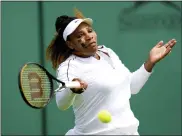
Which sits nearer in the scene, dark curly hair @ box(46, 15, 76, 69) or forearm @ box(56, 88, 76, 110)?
forearm @ box(56, 88, 76, 110)

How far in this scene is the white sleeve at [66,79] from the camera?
10.9ft

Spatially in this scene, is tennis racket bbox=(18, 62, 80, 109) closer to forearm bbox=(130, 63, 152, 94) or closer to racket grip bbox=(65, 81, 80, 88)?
racket grip bbox=(65, 81, 80, 88)

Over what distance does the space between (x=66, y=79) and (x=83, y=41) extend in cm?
27

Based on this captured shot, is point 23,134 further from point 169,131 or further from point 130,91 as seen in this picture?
point 130,91

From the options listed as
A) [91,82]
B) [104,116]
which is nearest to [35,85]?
[91,82]

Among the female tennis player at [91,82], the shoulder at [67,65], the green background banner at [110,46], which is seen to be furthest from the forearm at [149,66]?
the green background banner at [110,46]

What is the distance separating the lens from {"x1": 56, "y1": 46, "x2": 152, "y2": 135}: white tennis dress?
11.2 ft

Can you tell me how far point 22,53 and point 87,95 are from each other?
231 centimetres

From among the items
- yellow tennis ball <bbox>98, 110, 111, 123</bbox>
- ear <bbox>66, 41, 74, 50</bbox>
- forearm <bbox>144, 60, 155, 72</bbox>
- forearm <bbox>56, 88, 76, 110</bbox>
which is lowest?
yellow tennis ball <bbox>98, 110, 111, 123</bbox>

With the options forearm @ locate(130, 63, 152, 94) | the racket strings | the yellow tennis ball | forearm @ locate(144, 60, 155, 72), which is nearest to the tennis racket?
the racket strings

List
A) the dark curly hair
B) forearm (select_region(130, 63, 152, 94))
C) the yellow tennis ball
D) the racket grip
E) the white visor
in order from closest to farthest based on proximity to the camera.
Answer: the racket grip → the yellow tennis ball → the white visor → the dark curly hair → forearm (select_region(130, 63, 152, 94))

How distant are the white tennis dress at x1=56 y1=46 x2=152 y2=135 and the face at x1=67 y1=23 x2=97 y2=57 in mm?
46

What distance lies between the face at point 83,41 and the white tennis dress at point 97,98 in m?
0.05

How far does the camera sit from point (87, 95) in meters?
3.42
